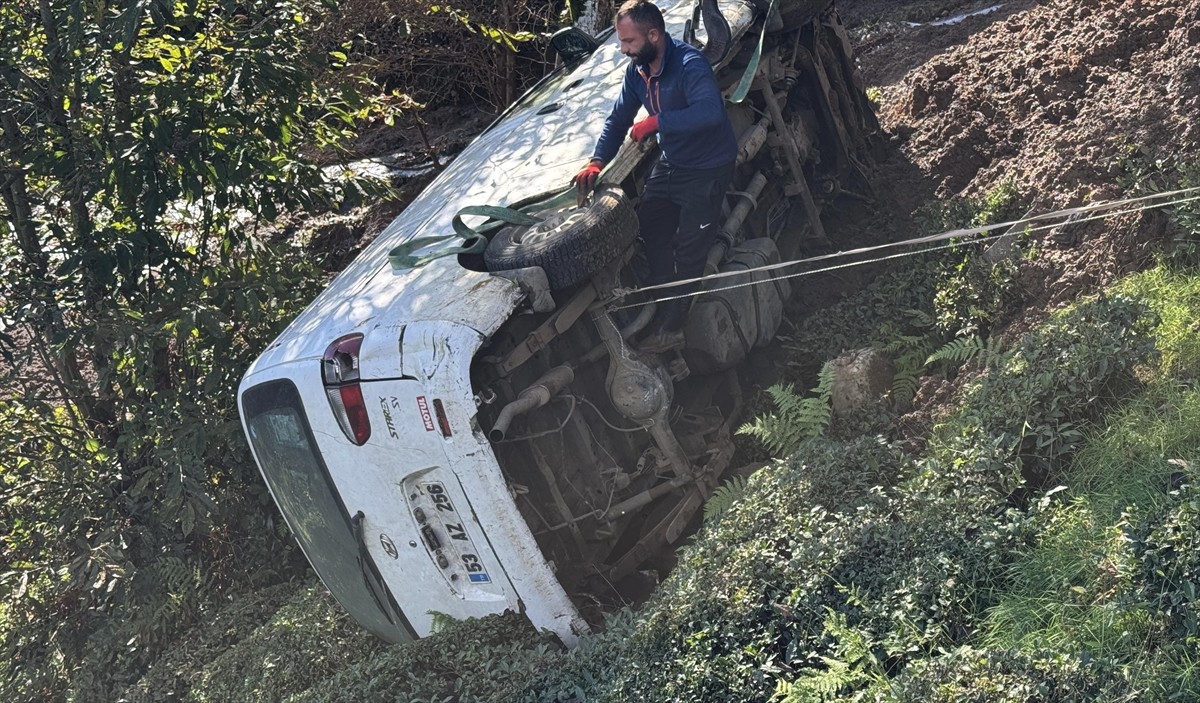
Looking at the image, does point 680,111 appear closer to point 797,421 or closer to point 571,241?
point 571,241

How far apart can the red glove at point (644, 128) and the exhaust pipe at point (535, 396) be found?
3.62ft

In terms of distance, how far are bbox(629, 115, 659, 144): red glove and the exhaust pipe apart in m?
1.10

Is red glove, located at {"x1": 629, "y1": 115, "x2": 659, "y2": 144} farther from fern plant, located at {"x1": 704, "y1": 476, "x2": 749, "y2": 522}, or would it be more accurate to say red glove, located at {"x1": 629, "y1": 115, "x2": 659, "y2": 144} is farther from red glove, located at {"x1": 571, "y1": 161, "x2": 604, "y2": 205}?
fern plant, located at {"x1": 704, "y1": 476, "x2": 749, "y2": 522}

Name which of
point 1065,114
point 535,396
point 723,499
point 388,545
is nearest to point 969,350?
point 723,499

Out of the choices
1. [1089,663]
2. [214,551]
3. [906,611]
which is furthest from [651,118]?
[214,551]

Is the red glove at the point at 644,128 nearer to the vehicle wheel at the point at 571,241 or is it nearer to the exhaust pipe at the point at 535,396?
the vehicle wheel at the point at 571,241

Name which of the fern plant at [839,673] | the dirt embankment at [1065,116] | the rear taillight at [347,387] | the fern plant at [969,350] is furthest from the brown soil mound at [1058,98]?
the rear taillight at [347,387]

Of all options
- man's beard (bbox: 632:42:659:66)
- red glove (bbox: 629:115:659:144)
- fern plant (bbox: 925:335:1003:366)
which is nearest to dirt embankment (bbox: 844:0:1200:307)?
fern plant (bbox: 925:335:1003:366)

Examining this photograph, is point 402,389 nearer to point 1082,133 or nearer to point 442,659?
point 442,659

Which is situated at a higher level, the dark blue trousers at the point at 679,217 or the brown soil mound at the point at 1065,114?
the dark blue trousers at the point at 679,217

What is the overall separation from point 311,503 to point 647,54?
2.43m

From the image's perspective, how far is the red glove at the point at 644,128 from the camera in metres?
4.98

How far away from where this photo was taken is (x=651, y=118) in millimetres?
4980

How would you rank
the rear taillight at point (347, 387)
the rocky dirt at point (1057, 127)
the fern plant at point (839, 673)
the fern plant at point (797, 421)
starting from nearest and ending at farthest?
1. the fern plant at point (839, 673)
2. the rear taillight at point (347, 387)
3. the fern plant at point (797, 421)
4. the rocky dirt at point (1057, 127)
